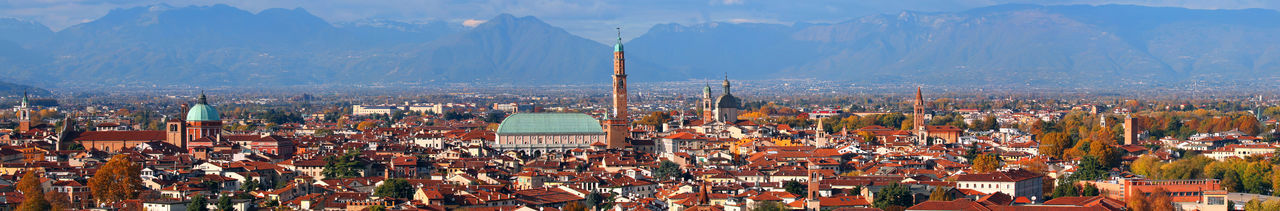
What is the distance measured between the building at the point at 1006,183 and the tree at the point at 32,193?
68.0ft

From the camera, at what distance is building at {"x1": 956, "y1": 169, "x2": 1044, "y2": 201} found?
4419cm

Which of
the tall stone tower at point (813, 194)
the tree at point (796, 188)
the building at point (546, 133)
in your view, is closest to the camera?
the tall stone tower at point (813, 194)

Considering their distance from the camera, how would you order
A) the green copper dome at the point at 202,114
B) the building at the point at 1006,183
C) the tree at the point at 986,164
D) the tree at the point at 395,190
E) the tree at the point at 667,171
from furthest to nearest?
the green copper dome at the point at 202,114 < the tree at the point at 986,164 < the tree at the point at 667,171 < the building at the point at 1006,183 < the tree at the point at 395,190

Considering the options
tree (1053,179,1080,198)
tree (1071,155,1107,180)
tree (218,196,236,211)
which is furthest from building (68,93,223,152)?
tree (1053,179,1080,198)

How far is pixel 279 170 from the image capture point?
49594mm

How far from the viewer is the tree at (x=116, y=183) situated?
42.6 metres

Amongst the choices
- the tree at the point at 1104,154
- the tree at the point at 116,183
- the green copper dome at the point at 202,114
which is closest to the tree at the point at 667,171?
the tree at the point at 1104,154

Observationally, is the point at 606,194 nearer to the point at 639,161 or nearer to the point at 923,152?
the point at 639,161

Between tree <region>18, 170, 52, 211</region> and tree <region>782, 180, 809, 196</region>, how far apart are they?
16215 millimetres

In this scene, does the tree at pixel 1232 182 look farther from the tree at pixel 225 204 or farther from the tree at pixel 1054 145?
the tree at pixel 225 204

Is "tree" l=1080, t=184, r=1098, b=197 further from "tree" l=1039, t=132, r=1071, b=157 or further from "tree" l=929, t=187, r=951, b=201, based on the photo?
"tree" l=1039, t=132, r=1071, b=157

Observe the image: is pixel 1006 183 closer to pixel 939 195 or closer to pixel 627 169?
pixel 939 195

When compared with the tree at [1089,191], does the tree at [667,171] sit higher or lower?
higher

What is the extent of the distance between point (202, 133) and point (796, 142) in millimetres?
21040
